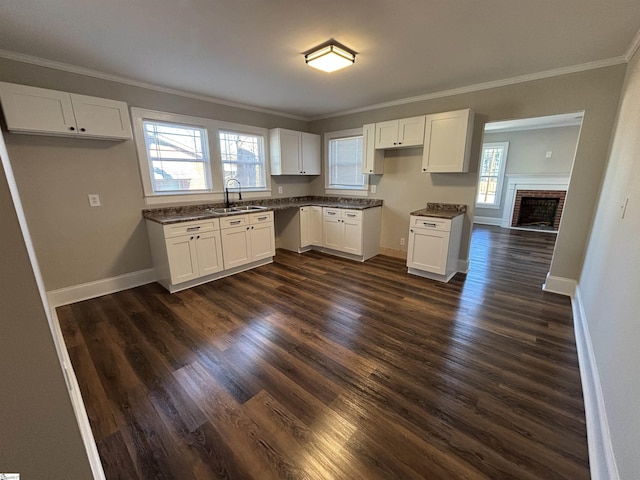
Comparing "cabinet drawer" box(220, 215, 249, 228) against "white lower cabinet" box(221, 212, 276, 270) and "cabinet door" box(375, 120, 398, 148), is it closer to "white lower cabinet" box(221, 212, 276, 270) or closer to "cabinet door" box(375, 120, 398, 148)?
"white lower cabinet" box(221, 212, 276, 270)

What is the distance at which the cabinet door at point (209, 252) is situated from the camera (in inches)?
132

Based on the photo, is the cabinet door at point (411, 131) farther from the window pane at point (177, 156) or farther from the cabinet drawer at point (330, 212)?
the window pane at point (177, 156)

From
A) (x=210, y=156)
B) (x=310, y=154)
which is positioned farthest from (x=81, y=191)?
(x=310, y=154)

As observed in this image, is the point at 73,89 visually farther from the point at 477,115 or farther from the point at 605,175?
the point at 605,175

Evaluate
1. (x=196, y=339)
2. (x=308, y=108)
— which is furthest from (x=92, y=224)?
(x=308, y=108)

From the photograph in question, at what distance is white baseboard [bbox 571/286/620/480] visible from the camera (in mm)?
1181

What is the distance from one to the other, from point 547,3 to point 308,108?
10.9ft

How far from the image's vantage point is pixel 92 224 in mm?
3039

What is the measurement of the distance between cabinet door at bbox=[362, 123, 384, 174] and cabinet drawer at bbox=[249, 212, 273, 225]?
1.76 metres

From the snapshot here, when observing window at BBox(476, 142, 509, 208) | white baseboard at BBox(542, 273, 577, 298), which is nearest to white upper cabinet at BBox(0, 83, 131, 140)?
white baseboard at BBox(542, 273, 577, 298)

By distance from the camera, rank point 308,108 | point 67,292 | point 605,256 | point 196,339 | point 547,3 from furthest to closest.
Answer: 1. point 308,108
2. point 67,292
3. point 196,339
4. point 605,256
5. point 547,3

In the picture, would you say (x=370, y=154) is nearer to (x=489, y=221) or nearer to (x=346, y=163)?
(x=346, y=163)

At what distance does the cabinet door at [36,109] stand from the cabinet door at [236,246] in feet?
6.14

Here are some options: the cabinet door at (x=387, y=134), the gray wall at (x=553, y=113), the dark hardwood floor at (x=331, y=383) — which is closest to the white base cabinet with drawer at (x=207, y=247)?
the dark hardwood floor at (x=331, y=383)
